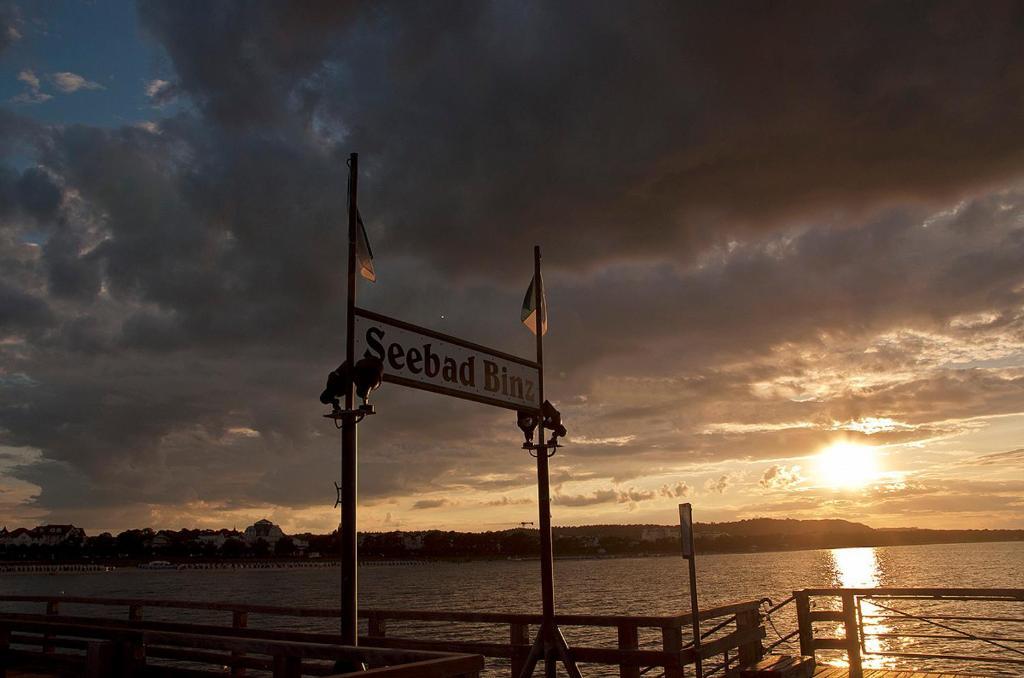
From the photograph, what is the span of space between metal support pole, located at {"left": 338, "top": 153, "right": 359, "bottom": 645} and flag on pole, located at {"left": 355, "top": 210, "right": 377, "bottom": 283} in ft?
0.64

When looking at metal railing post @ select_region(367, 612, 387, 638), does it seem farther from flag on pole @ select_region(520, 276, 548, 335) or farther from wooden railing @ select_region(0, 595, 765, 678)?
flag on pole @ select_region(520, 276, 548, 335)

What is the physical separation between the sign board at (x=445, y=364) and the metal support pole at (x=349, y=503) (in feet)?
0.40

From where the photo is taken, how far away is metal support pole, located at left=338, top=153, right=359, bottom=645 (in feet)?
23.8

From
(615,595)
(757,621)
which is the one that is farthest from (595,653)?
(615,595)

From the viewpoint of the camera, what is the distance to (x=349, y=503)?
7.59 metres

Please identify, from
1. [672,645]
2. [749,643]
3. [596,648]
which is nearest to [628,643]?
[596,648]

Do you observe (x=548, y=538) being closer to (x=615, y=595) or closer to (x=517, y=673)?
(x=517, y=673)

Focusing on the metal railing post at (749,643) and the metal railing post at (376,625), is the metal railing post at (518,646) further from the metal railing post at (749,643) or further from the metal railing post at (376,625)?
the metal railing post at (749,643)

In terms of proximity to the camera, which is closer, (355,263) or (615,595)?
(355,263)

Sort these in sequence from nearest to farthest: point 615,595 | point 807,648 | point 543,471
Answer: point 543,471 → point 807,648 → point 615,595

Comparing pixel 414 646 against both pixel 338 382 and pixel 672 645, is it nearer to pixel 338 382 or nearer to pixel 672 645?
pixel 672 645

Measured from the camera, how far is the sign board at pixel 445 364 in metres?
8.36

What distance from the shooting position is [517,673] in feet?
32.9

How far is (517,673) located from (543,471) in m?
2.55
